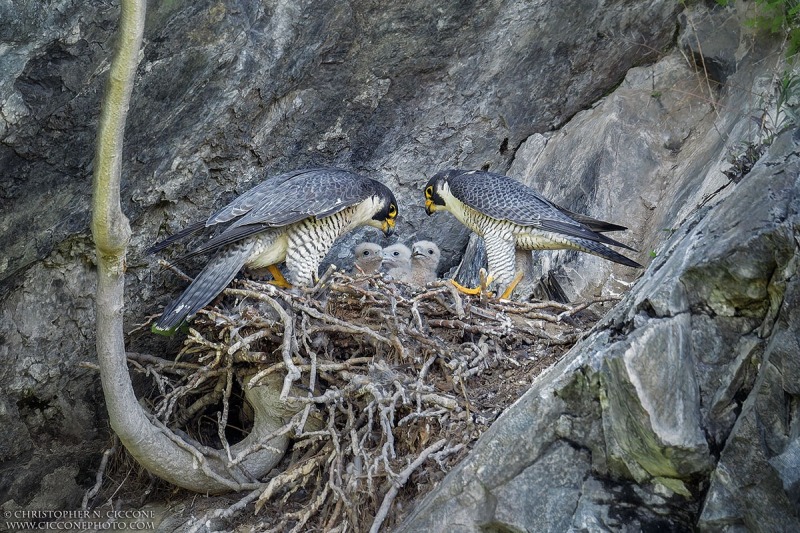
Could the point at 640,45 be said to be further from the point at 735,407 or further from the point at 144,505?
the point at 144,505

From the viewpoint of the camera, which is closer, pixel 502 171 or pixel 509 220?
pixel 509 220

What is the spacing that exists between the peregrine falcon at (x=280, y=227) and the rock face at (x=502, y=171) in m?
0.38

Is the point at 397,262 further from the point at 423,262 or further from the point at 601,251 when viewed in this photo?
the point at 601,251

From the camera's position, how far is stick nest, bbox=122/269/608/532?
4555mm

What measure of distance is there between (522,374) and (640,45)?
12.0 ft

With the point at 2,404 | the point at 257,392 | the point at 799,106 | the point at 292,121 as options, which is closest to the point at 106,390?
the point at 257,392

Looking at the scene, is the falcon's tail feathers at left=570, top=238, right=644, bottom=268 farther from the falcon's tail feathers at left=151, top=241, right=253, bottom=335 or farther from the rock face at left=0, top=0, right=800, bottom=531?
the falcon's tail feathers at left=151, top=241, right=253, bottom=335

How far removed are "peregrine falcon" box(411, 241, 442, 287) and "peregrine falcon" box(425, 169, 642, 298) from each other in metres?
0.42

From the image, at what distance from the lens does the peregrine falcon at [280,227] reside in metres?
5.85

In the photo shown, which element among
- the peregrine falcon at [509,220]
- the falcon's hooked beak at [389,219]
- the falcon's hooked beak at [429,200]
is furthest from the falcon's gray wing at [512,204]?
the falcon's hooked beak at [389,219]

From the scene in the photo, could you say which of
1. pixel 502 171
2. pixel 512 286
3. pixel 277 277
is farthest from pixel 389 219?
pixel 502 171

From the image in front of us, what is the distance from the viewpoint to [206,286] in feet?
19.2

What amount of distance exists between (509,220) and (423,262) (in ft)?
3.23

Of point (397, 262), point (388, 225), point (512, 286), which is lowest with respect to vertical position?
point (512, 286)
